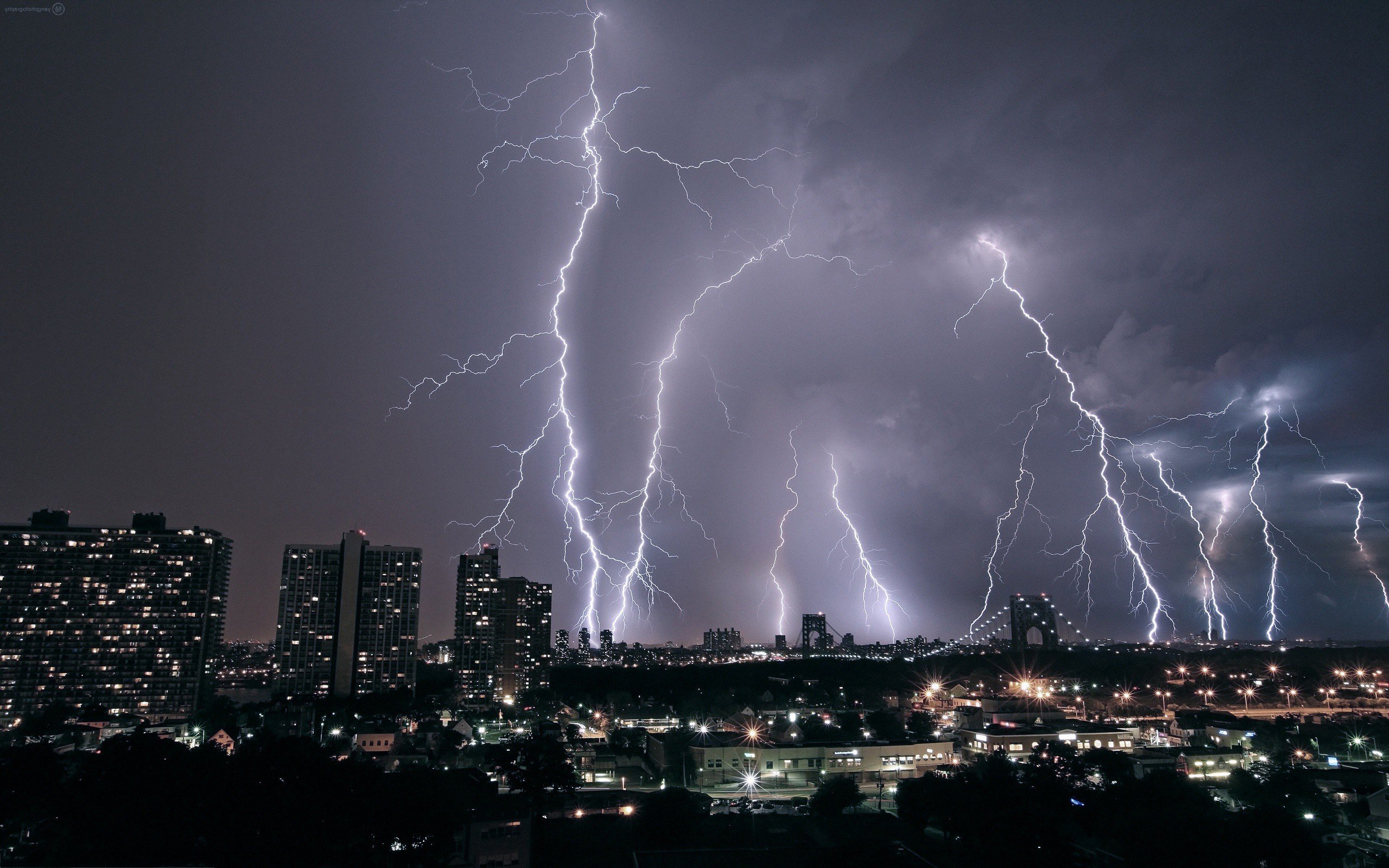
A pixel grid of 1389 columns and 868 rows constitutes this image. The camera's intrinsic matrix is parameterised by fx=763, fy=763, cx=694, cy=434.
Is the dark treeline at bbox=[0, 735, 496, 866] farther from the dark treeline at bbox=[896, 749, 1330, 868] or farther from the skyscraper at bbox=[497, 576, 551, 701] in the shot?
the skyscraper at bbox=[497, 576, 551, 701]

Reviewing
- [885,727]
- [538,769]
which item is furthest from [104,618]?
[885,727]

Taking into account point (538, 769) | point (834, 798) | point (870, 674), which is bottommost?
point (870, 674)

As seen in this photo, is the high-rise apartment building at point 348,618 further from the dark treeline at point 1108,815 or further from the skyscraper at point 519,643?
the dark treeline at point 1108,815

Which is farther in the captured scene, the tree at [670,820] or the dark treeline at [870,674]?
the dark treeline at [870,674]

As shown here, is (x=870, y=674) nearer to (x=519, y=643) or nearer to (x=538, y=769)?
(x=519, y=643)

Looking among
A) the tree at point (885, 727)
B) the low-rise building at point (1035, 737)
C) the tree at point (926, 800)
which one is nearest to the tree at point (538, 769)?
the tree at point (926, 800)

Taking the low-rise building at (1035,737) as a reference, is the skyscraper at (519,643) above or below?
above

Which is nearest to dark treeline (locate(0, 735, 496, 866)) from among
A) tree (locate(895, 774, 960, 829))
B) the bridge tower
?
tree (locate(895, 774, 960, 829))

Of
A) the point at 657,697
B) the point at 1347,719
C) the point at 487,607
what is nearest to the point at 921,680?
the point at 657,697
